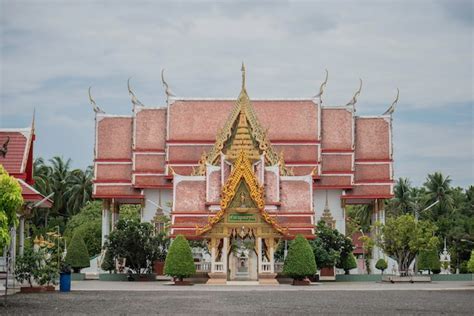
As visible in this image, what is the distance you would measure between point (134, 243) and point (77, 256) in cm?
561

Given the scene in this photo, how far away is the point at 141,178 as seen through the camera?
54375 millimetres

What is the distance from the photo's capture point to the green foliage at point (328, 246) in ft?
141

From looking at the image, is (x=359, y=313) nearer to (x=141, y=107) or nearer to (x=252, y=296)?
(x=252, y=296)

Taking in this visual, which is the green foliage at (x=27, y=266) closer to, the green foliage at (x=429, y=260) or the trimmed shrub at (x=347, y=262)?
the trimmed shrub at (x=347, y=262)

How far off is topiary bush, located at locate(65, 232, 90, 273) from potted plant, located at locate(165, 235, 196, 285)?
1317cm

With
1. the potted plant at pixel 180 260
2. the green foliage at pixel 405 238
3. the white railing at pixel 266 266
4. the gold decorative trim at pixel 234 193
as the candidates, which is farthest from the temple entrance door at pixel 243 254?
the green foliage at pixel 405 238

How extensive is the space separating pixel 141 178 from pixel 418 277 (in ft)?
63.6

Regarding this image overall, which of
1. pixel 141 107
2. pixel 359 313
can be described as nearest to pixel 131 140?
pixel 141 107

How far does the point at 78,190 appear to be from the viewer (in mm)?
79438

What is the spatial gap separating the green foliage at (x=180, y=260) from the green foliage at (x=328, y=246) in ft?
25.3

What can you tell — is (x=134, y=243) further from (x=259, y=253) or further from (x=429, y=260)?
(x=429, y=260)

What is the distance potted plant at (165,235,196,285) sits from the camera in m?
37.9

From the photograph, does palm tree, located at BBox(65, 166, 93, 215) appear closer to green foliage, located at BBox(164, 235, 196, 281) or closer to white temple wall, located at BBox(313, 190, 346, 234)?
white temple wall, located at BBox(313, 190, 346, 234)

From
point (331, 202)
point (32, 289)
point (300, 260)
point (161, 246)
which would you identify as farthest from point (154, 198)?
point (32, 289)
